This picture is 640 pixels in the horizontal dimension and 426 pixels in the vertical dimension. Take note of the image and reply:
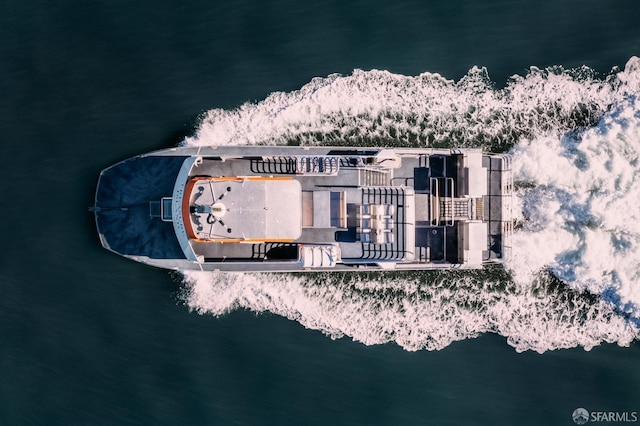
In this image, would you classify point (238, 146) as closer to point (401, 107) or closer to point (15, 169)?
point (401, 107)

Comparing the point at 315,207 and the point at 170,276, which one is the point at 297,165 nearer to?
the point at 315,207

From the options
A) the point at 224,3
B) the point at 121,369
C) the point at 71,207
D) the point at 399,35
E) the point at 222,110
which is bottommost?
the point at 121,369

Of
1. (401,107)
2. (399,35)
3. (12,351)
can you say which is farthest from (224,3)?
(12,351)

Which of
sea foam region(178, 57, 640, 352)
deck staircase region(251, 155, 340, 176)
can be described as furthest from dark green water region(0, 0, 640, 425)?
deck staircase region(251, 155, 340, 176)

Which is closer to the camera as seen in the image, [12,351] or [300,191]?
[300,191]
